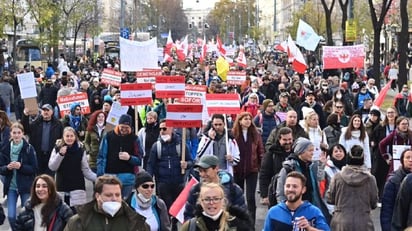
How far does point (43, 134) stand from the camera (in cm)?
1174

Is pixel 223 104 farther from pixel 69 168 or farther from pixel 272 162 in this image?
pixel 69 168

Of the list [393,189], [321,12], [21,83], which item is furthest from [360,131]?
[321,12]

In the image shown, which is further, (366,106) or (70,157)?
(366,106)

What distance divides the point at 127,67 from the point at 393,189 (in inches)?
381

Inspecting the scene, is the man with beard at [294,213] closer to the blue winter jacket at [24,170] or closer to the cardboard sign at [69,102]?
the blue winter jacket at [24,170]

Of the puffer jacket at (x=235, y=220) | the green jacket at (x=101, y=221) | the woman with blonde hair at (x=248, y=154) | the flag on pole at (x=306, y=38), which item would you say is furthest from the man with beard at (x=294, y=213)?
the flag on pole at (x=306, y=38)

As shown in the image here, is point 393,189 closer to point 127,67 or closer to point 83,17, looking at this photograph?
point 127,67

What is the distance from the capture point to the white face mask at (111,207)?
583 cm

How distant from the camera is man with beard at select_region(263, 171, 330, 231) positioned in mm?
Answer: 6219

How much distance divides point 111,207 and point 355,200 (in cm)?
269

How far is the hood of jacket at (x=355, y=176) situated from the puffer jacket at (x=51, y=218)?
2419 mm

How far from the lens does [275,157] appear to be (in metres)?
9.56

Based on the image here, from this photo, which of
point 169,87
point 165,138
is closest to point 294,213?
point 165,138

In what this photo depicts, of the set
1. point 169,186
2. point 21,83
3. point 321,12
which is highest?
point 321,12
